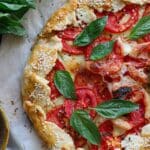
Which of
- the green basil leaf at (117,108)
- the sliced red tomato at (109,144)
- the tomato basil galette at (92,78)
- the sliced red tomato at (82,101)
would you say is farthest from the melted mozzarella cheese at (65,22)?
the sliced red tomato at (109,144)

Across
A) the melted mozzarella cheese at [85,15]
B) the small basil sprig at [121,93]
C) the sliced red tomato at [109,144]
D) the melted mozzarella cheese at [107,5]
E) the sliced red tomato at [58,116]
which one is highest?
the melted mozzarella cheese at [107,5]

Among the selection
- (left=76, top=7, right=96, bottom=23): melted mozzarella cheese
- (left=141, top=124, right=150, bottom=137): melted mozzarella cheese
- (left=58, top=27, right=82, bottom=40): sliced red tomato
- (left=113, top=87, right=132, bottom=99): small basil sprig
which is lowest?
(left=141, top=124, right=150, bottom=137): melted mozzarella cheese

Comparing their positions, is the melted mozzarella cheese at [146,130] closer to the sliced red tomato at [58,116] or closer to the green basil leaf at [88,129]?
the green basil leaf at [88,129]

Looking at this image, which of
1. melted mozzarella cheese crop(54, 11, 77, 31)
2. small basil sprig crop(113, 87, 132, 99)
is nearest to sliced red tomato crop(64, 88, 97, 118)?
small basil sprig crop(113, 87, 132, 99)

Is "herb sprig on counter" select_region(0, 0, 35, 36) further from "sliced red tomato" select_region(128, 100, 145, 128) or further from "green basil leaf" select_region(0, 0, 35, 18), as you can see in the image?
"sliced red tomato" select_region(128, 100, 145, 128)

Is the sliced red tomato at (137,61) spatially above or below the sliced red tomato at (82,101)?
above

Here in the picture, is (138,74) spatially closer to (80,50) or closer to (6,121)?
(80,50)

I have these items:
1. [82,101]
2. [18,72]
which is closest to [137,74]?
[82,101]
